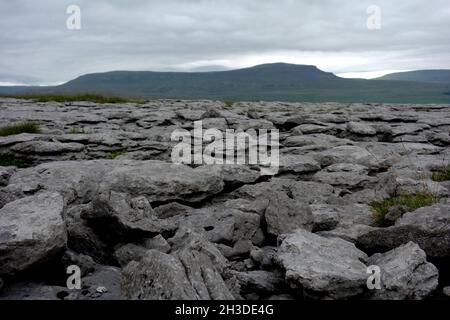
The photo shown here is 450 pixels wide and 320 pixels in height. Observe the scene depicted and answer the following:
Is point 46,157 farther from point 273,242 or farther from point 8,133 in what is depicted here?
point 273,242

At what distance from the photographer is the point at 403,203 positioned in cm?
987

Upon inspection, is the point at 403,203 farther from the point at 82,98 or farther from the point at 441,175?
the point at 82,98

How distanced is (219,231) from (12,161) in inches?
386

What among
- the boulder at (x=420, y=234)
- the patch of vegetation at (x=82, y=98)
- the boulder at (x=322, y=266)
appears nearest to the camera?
the boulder at (x=322, y=266)

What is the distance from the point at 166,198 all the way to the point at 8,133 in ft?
36.7

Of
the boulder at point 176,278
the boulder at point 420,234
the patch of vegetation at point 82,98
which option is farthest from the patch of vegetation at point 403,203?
the patch of vegetation at point 82,98

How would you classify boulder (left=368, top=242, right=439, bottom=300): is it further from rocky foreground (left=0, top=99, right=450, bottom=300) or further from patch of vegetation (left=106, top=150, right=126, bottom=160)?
patch of vegetation (left=106, top=150, right=126, bottom=160)

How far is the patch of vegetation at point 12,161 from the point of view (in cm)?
1530

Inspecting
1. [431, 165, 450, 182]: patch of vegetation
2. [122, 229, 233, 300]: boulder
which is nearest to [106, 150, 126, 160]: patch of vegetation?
[431, 165, 450, 182]: patch of vegetation

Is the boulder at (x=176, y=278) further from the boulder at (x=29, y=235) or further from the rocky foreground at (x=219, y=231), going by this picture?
the boulder at (x=29, y=235)

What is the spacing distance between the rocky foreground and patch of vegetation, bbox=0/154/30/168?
14 centimetres

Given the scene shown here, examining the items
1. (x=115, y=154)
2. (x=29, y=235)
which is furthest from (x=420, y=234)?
(x=115, y=154)

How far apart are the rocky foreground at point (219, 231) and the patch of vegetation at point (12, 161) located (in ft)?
0.47

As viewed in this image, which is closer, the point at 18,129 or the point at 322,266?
the point at 322,266
